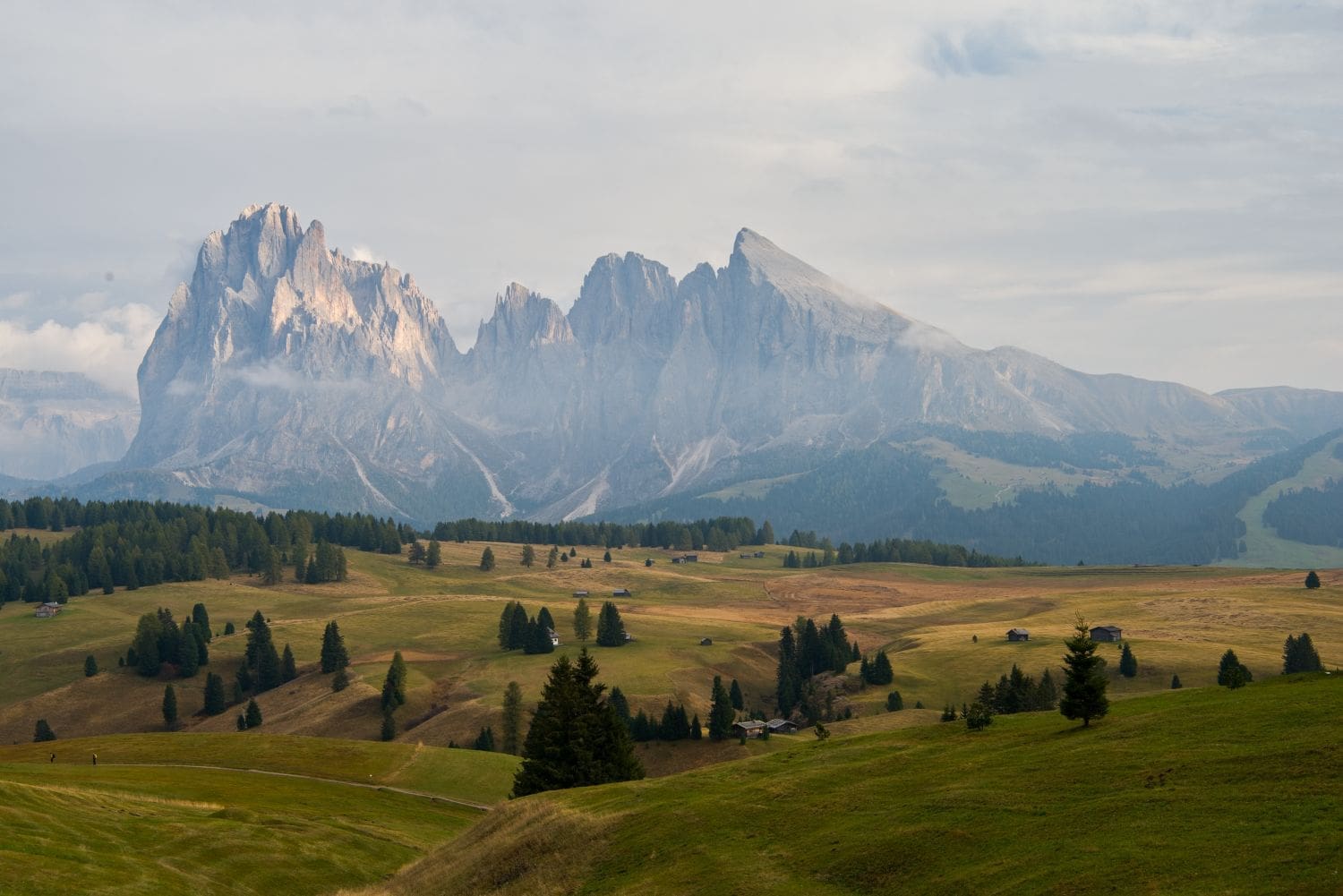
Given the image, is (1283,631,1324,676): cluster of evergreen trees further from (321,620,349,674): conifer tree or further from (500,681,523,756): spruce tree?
(321,620,349,674): conifer tree

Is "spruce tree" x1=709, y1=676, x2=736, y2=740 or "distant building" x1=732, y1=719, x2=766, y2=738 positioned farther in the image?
"distant building" x1=732, y1=719, x2=766, y2=738

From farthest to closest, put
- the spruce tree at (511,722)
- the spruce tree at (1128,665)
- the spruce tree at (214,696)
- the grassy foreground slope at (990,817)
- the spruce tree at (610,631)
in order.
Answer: the spruce tree at (610,631)
the spruce tree at (214,696)
the spruce tree at (1128,665)
the spruce tree at (511,722)
the grassy foreground slope at (990,817)

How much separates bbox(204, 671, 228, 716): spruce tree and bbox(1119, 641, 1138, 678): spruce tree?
135 m

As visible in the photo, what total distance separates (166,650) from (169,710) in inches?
939

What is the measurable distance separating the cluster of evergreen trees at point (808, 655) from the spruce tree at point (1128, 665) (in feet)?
143

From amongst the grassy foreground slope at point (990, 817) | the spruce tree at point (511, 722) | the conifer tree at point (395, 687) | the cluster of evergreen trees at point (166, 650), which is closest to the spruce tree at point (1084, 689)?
the grassy foreground slope at point (990, 817)

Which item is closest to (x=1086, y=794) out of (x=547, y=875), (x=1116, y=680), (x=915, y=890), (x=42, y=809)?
(x=915, y=890)

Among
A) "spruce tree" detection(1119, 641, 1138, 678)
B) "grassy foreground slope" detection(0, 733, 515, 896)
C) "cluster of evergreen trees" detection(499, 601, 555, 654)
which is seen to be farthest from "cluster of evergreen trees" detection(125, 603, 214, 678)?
"spruce tree" detection(1119, 641, 1138, 678)

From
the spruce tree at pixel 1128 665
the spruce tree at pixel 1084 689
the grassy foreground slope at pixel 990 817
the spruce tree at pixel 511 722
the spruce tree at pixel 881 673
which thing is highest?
the spruce tree at pixel 1084 689

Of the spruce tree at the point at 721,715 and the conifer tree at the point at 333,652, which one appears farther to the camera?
the conifer tree at the point at 333,652

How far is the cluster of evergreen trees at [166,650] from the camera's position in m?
184

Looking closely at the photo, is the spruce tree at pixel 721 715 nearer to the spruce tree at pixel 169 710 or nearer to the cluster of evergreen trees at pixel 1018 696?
the cluster of evergreen trees at pixel 1018 696

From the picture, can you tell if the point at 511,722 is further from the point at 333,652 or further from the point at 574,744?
the point at 574,744

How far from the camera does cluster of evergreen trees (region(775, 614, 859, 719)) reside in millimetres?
167000
